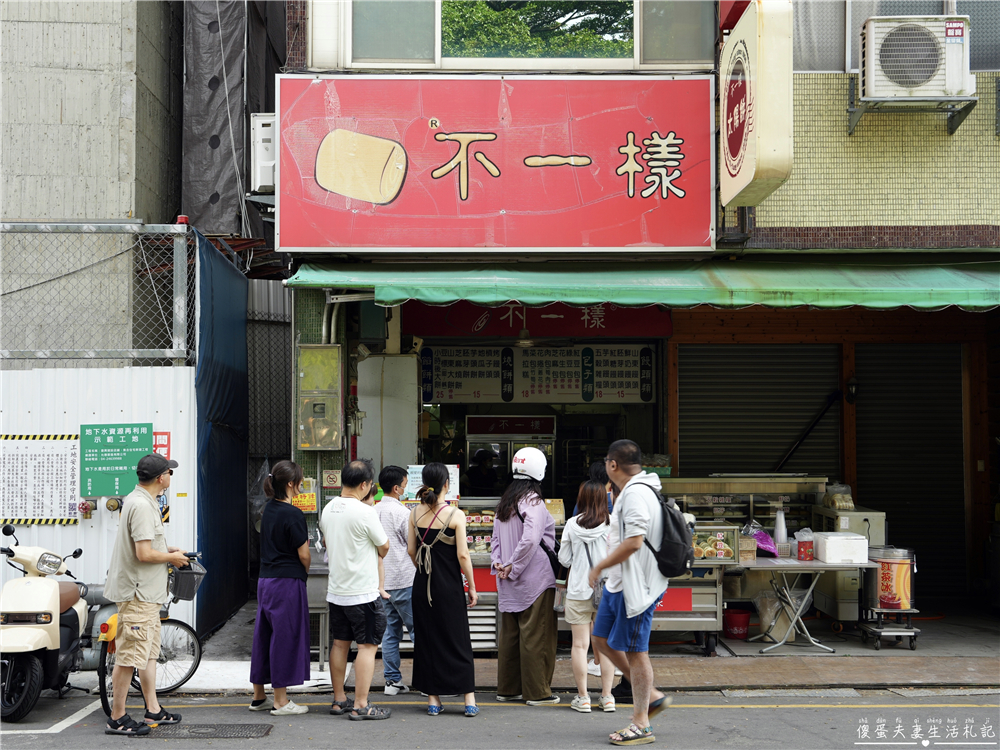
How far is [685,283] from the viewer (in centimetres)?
787

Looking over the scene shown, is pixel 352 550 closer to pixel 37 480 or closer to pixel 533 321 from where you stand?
pixel 37 480

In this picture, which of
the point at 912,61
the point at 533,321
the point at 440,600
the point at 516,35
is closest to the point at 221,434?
the point at 533,321

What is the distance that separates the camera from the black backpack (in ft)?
17.6

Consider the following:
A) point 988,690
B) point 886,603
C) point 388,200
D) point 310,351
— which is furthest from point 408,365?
point 988,690

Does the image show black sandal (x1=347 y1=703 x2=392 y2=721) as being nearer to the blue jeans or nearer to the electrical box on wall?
the blue jeans

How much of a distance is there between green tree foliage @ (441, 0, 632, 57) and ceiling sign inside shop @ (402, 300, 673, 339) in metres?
2.80

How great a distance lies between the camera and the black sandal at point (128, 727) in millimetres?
5645

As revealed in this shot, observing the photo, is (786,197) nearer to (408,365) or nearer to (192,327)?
(408,365)

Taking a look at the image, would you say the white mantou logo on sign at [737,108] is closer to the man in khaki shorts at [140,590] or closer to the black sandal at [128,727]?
the man in khaki shorts at [140,590]

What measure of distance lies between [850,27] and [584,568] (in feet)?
20.6

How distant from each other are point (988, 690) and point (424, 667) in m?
4.62

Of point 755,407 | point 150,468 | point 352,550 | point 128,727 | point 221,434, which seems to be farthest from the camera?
point 755,407

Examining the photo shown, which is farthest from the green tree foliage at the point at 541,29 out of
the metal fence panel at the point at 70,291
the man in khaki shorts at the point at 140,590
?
the man in khaki shorts at the point at 140,590

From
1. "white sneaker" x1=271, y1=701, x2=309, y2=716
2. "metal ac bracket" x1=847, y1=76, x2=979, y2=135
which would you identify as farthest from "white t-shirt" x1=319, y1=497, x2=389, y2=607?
"metal ac bracket" x1=847, y1=76, x2=979, y2=135
